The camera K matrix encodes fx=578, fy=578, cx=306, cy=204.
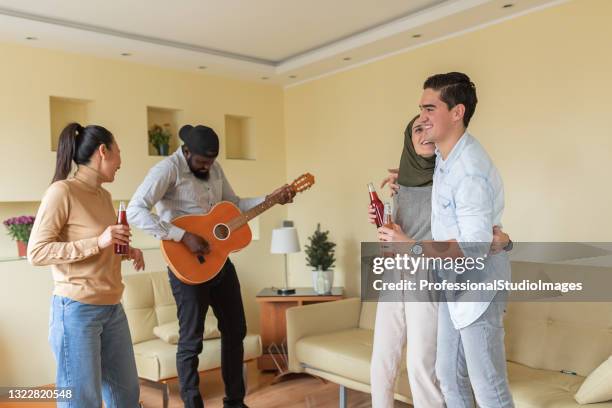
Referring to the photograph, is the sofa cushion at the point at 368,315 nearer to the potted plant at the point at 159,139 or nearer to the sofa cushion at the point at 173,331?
the sofa cushion at the point at 173,331

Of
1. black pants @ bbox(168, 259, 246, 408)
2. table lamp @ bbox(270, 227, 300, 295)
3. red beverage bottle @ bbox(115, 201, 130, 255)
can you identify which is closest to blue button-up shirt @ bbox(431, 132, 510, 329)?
red beverage bottle @ bbox(115, 201, 130, 255)

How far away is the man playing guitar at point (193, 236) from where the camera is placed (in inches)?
116

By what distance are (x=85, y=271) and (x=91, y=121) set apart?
8.87 ft

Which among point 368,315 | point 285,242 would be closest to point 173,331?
point 285,242

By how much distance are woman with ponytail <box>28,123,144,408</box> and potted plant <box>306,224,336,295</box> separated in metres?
2.50

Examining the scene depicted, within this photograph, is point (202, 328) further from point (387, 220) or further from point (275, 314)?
point (275, 314)

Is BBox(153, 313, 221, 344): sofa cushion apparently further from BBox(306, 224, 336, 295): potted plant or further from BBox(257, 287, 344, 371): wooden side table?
BBox(306, 224, 336, 295): potted plant

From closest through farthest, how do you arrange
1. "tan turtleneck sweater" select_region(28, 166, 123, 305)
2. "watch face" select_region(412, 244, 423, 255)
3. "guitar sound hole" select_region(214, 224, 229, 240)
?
"watch face" select_region(412, 244, 423, 255) → "tan turtleneck sweater" select_region(28, 166, 123, 305) → "guitar sound hole" select_region(214, 224, 229, 240)

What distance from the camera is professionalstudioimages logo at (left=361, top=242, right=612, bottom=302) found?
6.19 feet

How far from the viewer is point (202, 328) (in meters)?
3.08

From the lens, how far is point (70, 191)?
2.22m

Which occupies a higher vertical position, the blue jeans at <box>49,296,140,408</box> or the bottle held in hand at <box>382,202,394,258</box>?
the bottle held in hand at <box>382,202,394,258</box>

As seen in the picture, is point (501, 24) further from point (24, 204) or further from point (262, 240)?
point (24, 204)

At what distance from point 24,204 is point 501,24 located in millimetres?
3822
